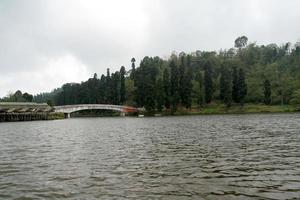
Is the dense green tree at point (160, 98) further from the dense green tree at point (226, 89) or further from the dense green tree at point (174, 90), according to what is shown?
the dense green tree at point (226, 89)

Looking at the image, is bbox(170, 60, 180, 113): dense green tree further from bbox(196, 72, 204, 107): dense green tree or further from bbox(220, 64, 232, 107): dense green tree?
bbox(220, 64, 232, 107): dense green tree

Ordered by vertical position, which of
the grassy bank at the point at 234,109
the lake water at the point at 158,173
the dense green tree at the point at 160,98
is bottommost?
the lake water at the point at 158,173

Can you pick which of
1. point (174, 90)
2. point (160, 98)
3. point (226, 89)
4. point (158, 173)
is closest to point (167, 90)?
point (174, 90)

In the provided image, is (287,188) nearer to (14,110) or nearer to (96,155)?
(96,155)

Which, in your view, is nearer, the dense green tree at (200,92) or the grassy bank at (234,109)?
the grassy bank at (234,109)

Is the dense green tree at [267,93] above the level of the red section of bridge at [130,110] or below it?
above

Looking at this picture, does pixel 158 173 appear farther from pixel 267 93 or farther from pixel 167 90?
pixel 267 93

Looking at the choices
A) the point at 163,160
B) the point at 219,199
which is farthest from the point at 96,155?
the point at 219,199

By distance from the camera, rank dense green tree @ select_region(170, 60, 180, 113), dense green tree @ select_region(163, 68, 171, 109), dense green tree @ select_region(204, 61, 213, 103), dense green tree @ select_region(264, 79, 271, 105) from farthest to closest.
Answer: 1. dense green tree @ select_region(204, 61, 213, 103)
2. dense green tree @ select_region(163, 68, 171, 109)
3. dense green tree @ select_region(264, 79, 271, 105)
4. dense green tree @ select_region(170, 60, 180, 113)

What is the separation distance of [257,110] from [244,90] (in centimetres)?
1415

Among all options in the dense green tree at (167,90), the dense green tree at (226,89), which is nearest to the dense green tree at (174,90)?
the dense green tree at (167,90)

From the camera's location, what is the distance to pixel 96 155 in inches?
1142

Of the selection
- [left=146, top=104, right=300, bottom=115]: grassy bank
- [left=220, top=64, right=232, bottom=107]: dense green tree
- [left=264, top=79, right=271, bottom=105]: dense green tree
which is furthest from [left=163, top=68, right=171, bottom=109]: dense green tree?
[left=264, top=79, right=271, bottom=105]: dense green tree

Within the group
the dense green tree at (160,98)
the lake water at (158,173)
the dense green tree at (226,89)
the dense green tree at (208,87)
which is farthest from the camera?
the dense green tree at (208,87)
